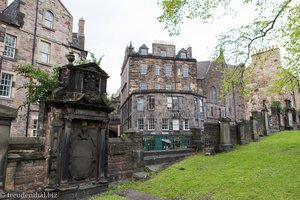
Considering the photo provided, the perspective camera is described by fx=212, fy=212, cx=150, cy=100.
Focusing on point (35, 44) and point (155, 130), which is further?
point (155, 130)

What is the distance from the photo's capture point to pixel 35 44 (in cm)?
1917

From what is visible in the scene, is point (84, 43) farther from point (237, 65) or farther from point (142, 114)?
point (237, 65)

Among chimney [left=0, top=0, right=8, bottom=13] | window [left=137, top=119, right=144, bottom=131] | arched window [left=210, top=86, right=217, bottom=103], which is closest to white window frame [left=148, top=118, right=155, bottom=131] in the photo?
window [left=137, top=119, right=144, bottom=131]

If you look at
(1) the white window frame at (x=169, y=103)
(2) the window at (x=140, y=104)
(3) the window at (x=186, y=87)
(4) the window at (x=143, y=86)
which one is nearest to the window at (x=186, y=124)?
(1) the white window frame at (x=169, y=103)

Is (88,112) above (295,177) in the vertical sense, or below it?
above

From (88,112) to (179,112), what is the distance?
2452 cm

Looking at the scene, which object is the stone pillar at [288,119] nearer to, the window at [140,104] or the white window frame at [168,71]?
the window at [140,104]

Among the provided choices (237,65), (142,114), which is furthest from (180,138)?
(237,65)

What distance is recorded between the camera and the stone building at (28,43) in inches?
673

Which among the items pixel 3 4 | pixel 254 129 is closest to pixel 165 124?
pixel 254 129

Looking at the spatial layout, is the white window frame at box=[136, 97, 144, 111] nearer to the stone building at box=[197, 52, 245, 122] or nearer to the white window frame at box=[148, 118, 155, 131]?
the white window frame at box=[148, 118, 155, 131]

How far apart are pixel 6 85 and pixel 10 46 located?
3.29 metres

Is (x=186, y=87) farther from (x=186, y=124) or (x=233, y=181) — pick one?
(x=233, y=181)

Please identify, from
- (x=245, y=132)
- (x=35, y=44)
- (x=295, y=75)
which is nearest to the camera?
(x=295, y=75)
